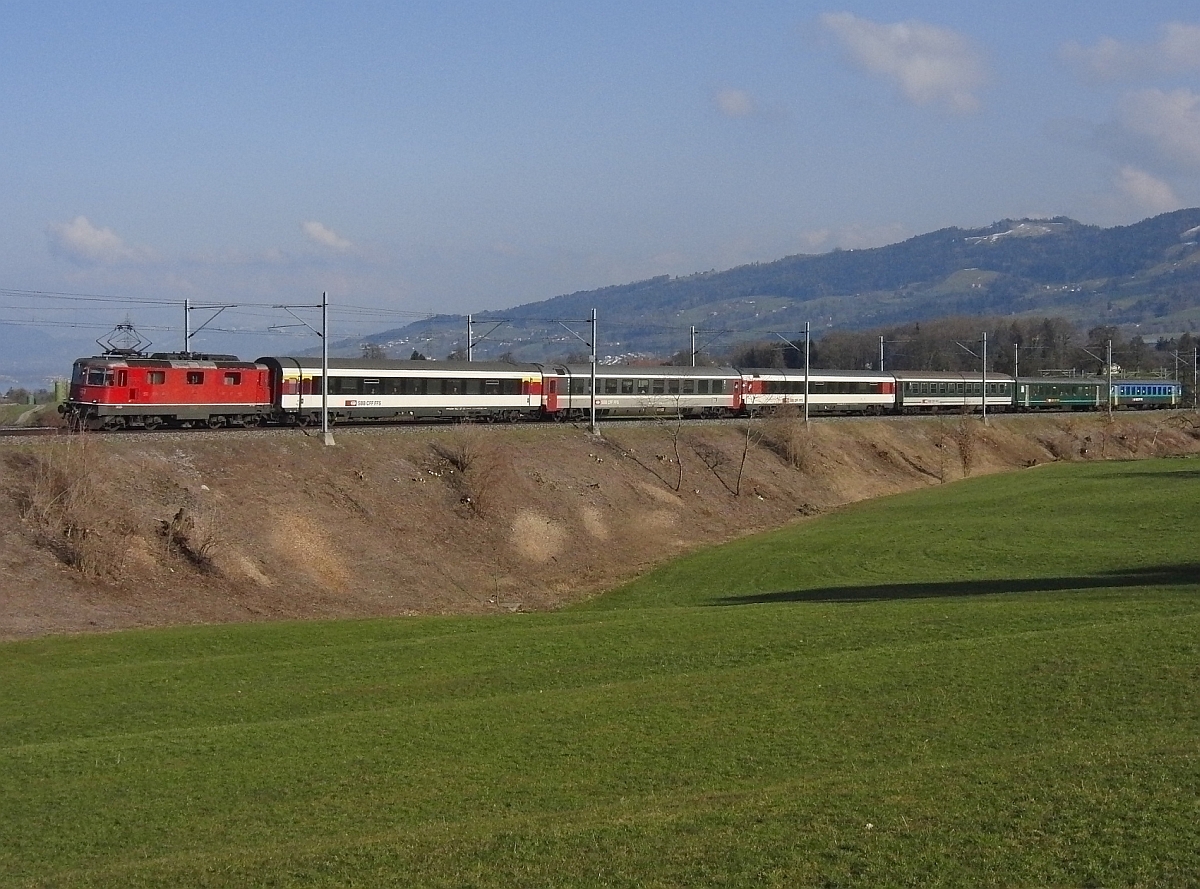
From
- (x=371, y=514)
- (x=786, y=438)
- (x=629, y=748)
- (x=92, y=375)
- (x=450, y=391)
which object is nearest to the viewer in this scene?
(x=629, y=748)

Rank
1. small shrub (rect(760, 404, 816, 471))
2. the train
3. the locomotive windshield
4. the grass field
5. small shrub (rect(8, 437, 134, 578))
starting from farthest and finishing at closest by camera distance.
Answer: small shrub (rect(760, 404, 816, 471)), the train, the locomotive windshield, small shrub (rect(8, 437, 134, 578)), the grass field

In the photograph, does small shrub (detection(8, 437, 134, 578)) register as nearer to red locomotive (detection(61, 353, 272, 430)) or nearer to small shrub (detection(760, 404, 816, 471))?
red locomotive (detection(61, 353, 272, 430))

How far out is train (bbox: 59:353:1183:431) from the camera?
191 feet

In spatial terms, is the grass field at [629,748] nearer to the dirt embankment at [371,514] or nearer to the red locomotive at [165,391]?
the dirt embankment at [371,514]

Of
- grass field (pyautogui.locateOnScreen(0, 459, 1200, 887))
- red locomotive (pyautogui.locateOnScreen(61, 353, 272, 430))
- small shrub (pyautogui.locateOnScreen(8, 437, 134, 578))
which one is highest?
red locomotive (pyautogui.locateOnScreen(61, 353, 272, 430))

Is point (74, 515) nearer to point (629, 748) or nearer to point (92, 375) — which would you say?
point (92, 375)

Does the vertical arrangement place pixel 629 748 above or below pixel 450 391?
below

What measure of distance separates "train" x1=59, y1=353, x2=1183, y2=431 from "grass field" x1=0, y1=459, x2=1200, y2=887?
22.9m

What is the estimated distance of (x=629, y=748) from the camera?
22.5m

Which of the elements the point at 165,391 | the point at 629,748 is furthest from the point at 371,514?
the point at 629,748

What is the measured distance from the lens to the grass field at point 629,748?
53.3 ft

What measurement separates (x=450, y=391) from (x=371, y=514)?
19.0 m

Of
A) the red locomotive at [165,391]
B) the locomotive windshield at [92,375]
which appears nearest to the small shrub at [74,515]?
the red locomotive at [165,391]

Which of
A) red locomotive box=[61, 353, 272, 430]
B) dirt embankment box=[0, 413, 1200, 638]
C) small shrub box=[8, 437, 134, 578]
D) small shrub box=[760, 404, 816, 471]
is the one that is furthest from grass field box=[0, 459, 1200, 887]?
small shrub box=[760, 404, 816, 471]
